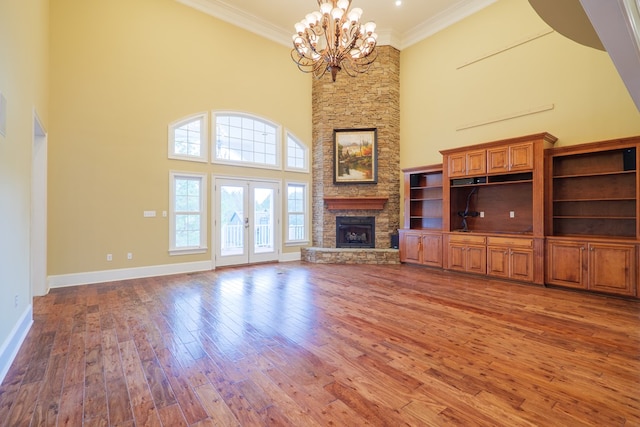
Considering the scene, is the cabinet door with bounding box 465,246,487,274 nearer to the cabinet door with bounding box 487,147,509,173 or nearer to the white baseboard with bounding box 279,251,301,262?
the cabinet door with bounding box 487,147,509,173

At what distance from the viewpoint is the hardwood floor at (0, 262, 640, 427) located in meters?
1.89

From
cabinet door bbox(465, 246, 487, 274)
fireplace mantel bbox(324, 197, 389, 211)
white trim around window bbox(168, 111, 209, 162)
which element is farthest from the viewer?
fireplace mantel bbox(324, 197, 389, 211)

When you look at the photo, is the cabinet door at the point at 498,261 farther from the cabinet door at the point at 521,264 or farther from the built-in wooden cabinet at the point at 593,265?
the built-in wooden cabinet at the point at 593,265

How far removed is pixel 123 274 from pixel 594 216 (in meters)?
8.54

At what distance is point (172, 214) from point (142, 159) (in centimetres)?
125

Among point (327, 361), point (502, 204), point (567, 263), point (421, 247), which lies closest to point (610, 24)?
point (327, 361)

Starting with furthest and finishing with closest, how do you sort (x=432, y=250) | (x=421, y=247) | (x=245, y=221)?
(x=245, y=221), (x=421, y=247), (x=432, y=250)

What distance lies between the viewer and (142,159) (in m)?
5.93

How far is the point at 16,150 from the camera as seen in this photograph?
9.73 feet

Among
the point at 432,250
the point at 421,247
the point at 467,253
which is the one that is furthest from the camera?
the point at 421,247

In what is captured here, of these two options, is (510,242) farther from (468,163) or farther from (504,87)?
(504,87)

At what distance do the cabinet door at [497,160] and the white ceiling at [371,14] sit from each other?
3.54m

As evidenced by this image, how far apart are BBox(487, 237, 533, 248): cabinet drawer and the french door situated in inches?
197

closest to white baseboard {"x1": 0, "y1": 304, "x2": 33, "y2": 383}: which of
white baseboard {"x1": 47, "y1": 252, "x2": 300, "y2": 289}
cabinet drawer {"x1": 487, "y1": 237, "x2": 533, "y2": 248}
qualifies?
white baseboard {"x1": 47, "y1": 252, "x2": 300, "y2": 289}
